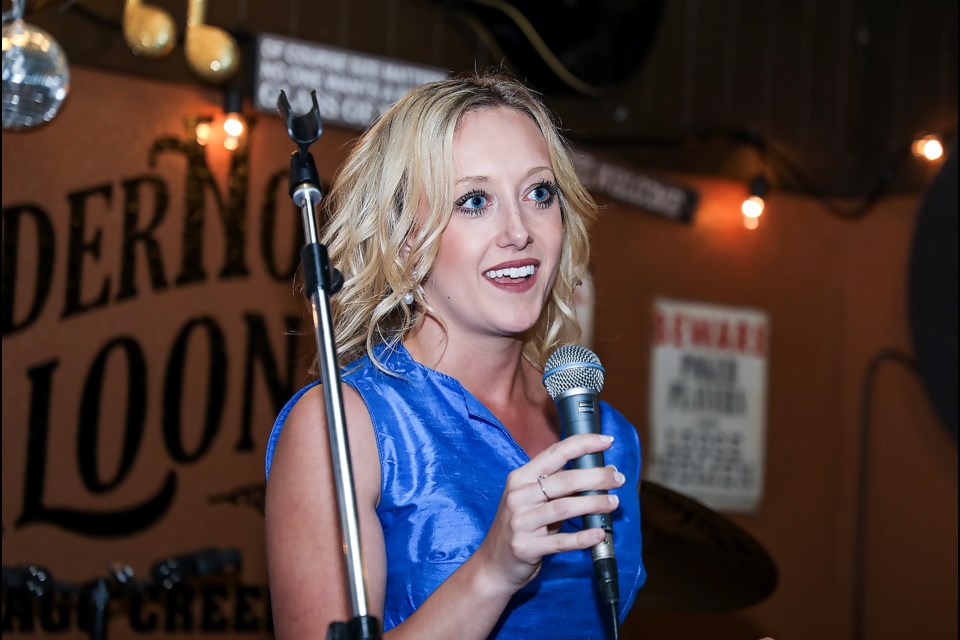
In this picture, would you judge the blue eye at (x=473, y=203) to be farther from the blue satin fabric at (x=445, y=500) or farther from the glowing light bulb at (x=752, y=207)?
the glowing light bulb at (x=752, y=207)

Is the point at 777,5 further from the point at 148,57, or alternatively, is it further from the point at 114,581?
the point at 114,581

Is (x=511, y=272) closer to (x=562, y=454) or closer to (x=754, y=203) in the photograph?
(x=562, y=454)

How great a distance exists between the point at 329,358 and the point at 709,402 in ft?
13.9

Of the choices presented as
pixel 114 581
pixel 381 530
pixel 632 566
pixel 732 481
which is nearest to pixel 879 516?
pixel 732 481

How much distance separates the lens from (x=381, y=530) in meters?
1.70

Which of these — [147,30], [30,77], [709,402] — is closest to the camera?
[30,77]

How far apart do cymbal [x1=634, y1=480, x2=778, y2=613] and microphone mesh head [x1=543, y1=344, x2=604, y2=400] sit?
2.49ft

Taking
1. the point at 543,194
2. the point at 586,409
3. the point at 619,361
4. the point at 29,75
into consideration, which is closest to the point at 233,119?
the point at 29,75

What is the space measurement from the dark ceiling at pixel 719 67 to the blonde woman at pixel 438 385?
2.80 meters

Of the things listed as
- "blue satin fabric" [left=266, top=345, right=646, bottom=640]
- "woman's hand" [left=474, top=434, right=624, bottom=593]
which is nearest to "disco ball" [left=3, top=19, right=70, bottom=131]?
"blue satin fabric" [left=266, top=345, right=646, bottom=640]

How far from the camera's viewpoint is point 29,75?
2836 mm

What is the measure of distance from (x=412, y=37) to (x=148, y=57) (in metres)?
1.17

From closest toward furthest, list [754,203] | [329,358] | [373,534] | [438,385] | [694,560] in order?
[329,358]
[373,534]
[438,385]
[694,560]
[754,203]

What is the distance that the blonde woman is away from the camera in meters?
1.61
